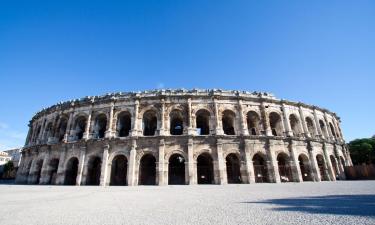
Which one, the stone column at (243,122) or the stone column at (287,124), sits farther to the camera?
the stone column at (287,124)

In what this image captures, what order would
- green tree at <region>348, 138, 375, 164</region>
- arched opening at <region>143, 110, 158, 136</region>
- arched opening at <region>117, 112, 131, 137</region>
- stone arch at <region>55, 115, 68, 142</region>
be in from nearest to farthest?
arched opening at <region>117, 112, 131, 137</region> < arched opening at <region>143, 110, 158, 136</region> < stone arch at <region>55, 115, 68, 142</region> < green tree at <region>348, 138, 375, 164</region>

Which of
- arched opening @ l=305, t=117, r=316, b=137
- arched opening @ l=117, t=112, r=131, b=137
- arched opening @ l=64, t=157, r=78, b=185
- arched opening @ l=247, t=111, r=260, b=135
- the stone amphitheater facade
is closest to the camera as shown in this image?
the stone amphitheater facade

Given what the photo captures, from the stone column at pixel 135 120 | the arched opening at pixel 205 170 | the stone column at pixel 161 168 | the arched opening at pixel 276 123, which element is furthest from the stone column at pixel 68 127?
the arched opening at pixel 276 123

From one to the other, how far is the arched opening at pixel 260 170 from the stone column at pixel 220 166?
3.28 m

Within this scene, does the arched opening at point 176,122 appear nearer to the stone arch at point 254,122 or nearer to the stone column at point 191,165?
the stone column at point 191,165

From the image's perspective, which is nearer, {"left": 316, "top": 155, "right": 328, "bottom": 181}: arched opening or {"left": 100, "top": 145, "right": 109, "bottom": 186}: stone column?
{"left": 100, "top": 145, "right": 109, "bottom": 186}: stone column

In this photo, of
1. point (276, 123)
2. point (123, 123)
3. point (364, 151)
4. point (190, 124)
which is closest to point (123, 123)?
point (123, 123)

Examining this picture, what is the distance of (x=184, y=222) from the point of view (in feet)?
12.2

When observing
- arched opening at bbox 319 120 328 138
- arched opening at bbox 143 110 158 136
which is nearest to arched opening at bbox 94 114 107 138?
arched opening at bbox 143 110 158 136

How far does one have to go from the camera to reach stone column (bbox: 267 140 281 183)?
53.5 ft

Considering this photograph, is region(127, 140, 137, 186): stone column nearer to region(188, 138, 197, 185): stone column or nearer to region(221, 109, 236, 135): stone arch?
region(188, 138, 197, 185): stone column

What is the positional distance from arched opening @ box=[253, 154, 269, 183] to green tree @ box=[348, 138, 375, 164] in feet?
80.5

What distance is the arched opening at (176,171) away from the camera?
711 inches

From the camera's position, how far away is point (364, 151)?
31656 millimetres
